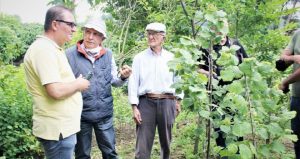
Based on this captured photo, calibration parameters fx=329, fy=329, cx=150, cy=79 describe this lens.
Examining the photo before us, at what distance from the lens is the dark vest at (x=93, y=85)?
3.33 m

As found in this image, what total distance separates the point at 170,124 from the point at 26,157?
2.05 m

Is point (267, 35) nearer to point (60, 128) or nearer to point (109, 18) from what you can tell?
point (60, 128)

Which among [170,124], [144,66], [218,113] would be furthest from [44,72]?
[170,124]

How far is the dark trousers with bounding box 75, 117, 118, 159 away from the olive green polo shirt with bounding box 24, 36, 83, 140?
0.88 m

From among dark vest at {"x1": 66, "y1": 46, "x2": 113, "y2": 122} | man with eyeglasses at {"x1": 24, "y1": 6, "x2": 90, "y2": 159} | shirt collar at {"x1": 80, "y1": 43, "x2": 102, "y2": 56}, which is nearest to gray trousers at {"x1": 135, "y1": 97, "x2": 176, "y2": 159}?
dark vest at {"x1": 66, "y1": 46, "x2": 113, "y2": 122}

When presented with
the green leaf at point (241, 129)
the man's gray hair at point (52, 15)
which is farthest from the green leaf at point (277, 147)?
the man's gray hair at point (52, 15)

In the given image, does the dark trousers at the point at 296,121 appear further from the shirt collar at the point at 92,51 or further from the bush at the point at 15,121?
the bush at the point at 15,121

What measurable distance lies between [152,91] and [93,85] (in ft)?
2.17

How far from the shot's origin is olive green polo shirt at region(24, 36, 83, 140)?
7.59 ft

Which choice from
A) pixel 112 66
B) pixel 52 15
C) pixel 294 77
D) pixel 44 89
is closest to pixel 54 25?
pixel 52 15

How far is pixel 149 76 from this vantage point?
142 inches

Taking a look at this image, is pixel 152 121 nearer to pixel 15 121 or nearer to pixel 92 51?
pixel 92 51

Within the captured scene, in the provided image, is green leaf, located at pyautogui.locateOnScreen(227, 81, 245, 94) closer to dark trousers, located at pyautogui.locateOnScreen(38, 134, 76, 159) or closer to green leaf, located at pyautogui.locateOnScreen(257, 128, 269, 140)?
green leaf, located at pyautogui.locateOnScreen(257, 128, 269, 140)

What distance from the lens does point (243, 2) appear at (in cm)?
400
